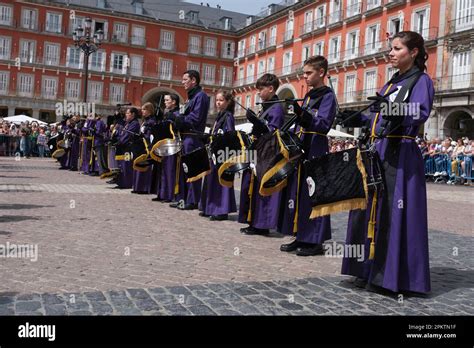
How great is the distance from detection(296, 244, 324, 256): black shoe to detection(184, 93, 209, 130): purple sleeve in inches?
155

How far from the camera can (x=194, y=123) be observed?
967cm

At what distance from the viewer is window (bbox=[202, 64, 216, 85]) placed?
67375mm

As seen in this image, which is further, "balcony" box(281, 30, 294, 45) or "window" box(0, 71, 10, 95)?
"window" box(0, 71, 10, 95)

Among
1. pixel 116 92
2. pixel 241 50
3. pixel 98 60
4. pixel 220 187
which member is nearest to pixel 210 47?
pixel 241 50

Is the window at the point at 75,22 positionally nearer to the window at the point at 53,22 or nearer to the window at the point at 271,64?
the window at the point at 53,22

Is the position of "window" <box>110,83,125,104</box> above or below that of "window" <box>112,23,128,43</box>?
below

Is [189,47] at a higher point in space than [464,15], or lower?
higher

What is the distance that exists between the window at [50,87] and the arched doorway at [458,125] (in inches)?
1674

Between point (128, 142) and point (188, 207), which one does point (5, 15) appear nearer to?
point (128, 142)

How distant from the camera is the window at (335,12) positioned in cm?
4738

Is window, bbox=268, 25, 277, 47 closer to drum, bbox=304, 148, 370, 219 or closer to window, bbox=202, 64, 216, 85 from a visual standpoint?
window, bbox=202, 64, 216, 85

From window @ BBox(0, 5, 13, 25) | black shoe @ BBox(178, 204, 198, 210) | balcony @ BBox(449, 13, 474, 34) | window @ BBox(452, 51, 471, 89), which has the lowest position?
black shoe @ BBox(178, 204, 198, 210)

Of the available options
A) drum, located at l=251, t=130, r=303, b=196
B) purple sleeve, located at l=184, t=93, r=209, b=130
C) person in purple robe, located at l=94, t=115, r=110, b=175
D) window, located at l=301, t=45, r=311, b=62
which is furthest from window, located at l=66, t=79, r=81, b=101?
drum, located at l=251, t=130, r=303, b=196

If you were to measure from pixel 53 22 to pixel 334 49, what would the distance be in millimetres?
31559
